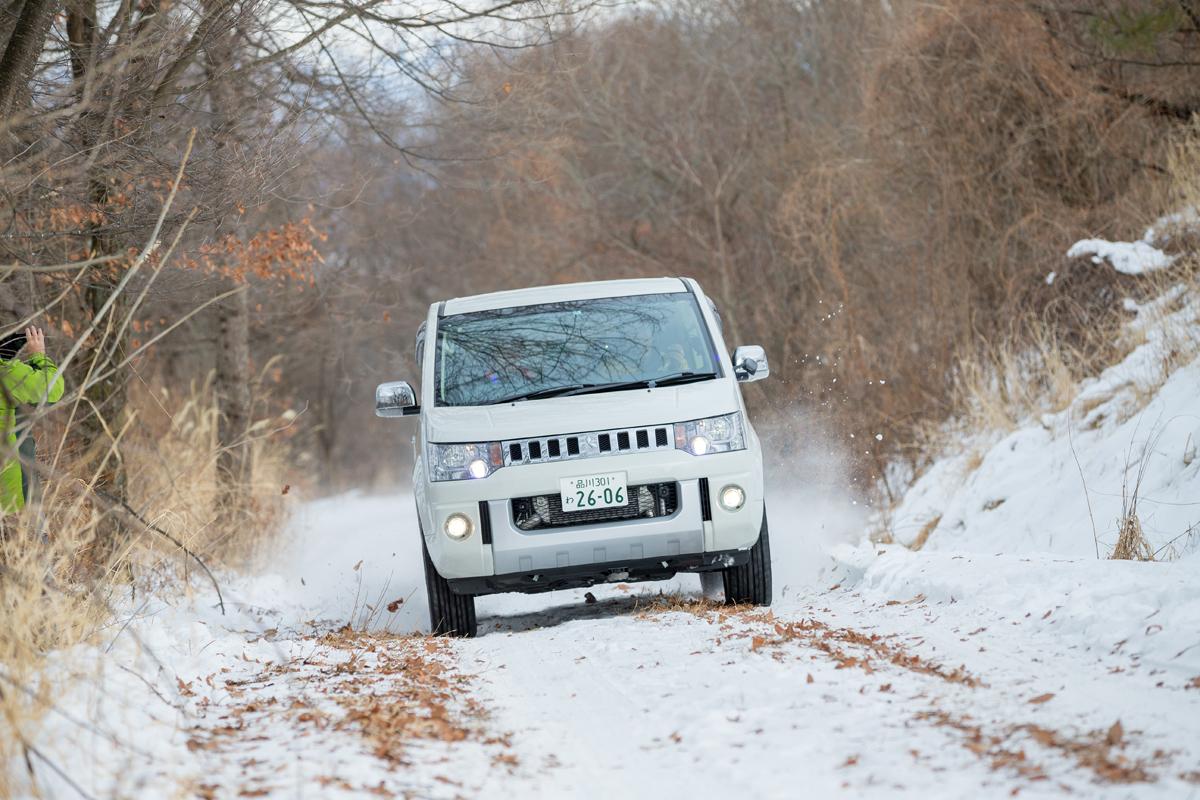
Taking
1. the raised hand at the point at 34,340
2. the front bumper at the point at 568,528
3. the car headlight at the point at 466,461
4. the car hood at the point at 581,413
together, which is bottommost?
the front bumper at the point at 568,528

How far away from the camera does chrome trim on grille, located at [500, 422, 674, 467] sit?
7.31 meters

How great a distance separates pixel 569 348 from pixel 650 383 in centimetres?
63

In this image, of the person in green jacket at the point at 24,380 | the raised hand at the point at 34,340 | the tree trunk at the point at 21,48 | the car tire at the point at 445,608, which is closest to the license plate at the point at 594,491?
the car tire at the point at 445,608

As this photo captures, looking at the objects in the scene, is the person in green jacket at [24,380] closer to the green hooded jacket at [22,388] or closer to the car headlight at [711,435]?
the green hooded jacket at [22,388]

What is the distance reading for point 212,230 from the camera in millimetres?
8227

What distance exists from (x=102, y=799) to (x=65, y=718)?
25.2 inches

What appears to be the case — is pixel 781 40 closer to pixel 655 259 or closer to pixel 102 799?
pixel 655 259

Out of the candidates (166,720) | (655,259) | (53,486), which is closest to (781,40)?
(655,259)

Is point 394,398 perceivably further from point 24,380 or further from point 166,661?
point 166,661

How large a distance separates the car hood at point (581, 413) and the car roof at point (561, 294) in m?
1.01

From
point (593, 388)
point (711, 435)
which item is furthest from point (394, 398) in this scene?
point (711, 435)

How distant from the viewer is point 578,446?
7312 millimetres

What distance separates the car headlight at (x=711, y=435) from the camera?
24.3 ft

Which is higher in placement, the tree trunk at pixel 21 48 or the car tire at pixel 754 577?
the tree trunk at pixel 21 48
